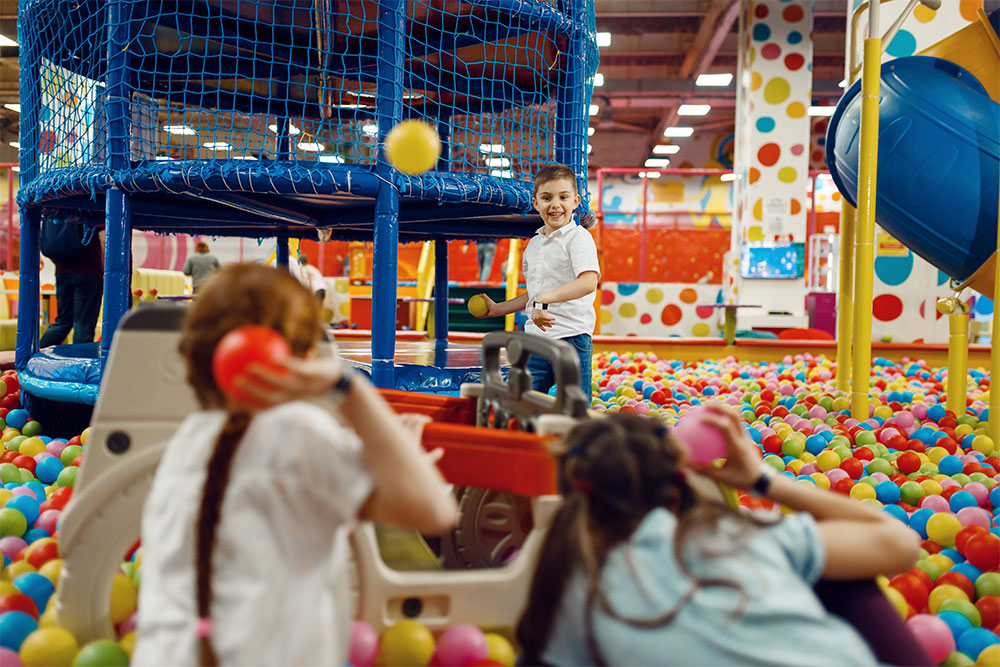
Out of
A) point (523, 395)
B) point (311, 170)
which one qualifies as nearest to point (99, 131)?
point (311, 170)

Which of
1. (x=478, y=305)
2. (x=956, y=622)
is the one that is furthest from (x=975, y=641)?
(x=478, y=305)

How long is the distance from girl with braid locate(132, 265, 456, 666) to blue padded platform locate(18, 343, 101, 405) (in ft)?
6.47

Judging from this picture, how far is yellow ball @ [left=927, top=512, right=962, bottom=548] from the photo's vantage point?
1.73 m

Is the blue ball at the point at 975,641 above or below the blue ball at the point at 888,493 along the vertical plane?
below

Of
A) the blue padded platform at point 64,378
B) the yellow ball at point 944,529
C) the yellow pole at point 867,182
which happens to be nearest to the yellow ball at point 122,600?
the blue padded platform at point 64,378

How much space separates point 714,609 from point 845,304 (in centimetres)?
305

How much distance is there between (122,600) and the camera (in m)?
1.23

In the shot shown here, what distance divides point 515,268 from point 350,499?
5.49 m

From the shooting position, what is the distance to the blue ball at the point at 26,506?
1716 millimetres

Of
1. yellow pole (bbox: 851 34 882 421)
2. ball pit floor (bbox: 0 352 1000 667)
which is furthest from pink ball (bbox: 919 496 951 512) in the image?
yellow pole (bbox: 851 34 882 421)

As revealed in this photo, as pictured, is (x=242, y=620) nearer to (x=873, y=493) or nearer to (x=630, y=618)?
(x=630, y=618)

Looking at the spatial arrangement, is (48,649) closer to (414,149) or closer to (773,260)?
(414,149)

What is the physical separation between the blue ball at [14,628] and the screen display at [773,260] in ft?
23.5

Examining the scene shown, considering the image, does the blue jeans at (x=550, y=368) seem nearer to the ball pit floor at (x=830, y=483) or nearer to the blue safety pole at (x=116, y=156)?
the ball pit floor at (x=830, y=483)
